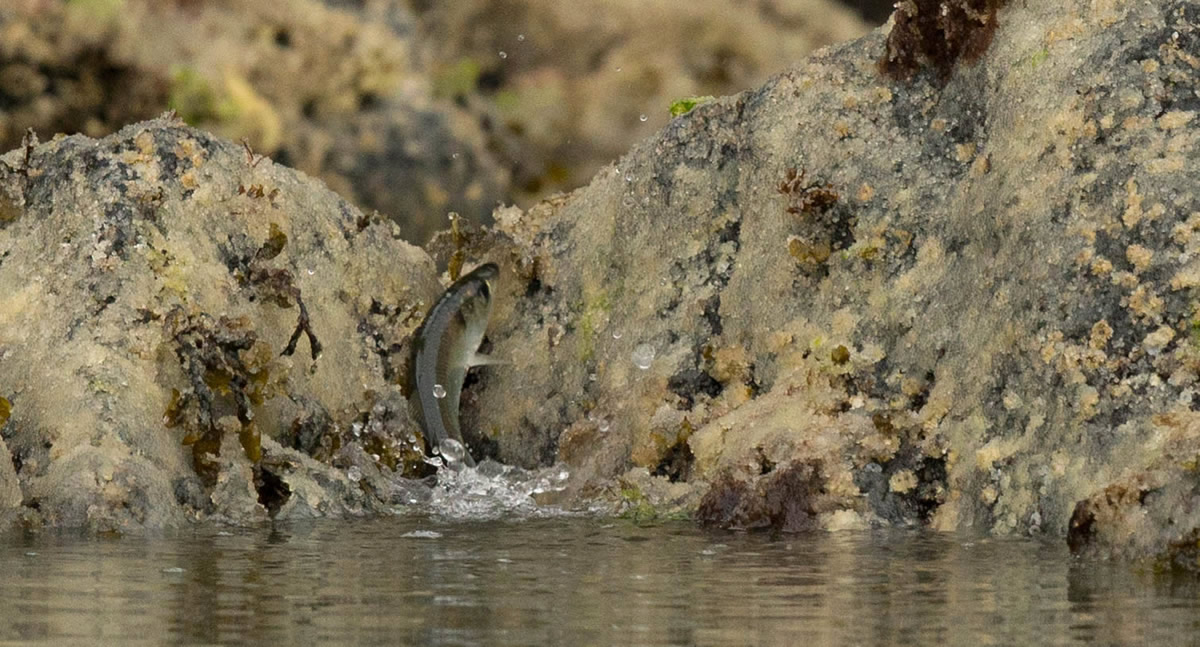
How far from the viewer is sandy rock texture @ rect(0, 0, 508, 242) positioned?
1833 cm

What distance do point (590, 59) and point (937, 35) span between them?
47.2ft

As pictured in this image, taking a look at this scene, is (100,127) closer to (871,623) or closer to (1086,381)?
(1086,381)

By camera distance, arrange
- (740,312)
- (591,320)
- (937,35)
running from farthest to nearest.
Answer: (591,320) < (740,312) < (937,35)

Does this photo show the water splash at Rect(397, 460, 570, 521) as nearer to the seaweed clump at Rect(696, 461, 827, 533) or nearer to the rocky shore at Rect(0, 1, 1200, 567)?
the rocky shore at Rect(0, 1, 1200, 567)

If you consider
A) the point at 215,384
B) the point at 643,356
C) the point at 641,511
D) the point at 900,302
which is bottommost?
the point at 641,511

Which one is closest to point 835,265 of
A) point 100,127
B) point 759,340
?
point 759,340

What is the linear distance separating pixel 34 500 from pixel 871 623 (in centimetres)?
327

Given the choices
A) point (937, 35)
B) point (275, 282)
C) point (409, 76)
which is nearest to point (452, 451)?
point (275, 282)

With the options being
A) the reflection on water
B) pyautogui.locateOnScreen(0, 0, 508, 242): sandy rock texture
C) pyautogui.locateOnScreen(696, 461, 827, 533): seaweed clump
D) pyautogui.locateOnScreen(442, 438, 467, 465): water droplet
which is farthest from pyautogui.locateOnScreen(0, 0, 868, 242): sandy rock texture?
the reflection on water

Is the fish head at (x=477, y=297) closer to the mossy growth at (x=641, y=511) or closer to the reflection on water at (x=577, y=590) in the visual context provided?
the mossy growth at (x=641, y=511)

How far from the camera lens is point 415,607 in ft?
13.9

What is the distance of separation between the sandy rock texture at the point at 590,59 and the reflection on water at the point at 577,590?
14.7 metres

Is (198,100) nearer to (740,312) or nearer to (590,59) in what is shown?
(590,59)

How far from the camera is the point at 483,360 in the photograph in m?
7.57
